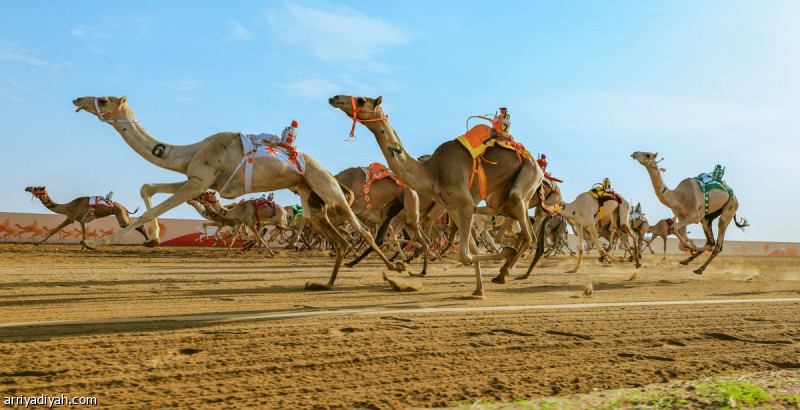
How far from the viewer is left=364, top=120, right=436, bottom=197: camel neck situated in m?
8.87

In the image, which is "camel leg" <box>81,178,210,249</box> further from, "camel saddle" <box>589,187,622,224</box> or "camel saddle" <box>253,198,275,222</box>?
"camel saddle" <box>253,198,275,222</box>

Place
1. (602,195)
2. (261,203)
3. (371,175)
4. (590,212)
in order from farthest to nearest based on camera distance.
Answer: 1. (261,203)
2. (602,195)
3. (590,212)
4. (371,175)

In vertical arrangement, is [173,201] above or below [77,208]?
below

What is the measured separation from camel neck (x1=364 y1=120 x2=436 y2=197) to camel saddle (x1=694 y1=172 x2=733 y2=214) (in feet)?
39.6

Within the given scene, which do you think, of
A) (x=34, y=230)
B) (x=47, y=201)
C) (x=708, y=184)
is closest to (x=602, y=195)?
(x=708, y=184)

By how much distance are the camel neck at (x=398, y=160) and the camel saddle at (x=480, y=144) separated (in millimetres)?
673

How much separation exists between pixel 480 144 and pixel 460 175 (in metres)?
0.66

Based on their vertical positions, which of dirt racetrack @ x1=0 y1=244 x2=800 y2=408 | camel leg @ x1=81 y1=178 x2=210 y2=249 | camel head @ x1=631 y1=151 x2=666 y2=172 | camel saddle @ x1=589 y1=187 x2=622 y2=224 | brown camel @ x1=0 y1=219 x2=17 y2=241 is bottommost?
dirt racetrack @ x1=0 y1=244 x2=800 y2=408

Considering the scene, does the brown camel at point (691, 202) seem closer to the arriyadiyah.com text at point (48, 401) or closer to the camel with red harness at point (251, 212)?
the camel with red harness at point (251, 212)

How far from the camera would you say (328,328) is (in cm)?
548

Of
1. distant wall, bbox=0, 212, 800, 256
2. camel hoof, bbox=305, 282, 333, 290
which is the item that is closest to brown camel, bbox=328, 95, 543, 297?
camel hoof, bbox=305, 282, 333, 290

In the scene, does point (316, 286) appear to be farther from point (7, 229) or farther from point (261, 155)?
point (7, 229)

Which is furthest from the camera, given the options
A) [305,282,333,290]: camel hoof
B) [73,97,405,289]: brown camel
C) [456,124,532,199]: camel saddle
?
[305,282,333,290]: camel hoof

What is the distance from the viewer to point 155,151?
943cm
